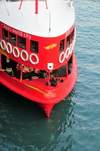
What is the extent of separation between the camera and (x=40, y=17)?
72.2 feet

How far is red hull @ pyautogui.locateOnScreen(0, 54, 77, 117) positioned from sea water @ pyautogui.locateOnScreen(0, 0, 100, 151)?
3.64 feet

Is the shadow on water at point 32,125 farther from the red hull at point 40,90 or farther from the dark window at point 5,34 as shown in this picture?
the dark window at point 5,34

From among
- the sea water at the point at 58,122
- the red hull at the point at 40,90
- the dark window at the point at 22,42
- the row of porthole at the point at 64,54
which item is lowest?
the sea water at the point at 58,122

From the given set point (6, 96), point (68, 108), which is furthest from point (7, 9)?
point (68, 108)

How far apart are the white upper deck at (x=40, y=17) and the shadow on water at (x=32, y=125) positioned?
540 cm

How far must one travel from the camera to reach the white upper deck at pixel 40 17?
20.8m

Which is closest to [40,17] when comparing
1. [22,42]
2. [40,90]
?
[22,42]

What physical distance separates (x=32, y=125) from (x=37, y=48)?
4790 mm

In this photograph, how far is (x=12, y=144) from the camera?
2081 centimetres

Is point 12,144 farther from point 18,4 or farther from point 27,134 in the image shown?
point 18,4

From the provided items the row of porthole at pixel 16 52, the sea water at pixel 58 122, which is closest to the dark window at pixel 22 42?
the row of porthole at pixel 16 52

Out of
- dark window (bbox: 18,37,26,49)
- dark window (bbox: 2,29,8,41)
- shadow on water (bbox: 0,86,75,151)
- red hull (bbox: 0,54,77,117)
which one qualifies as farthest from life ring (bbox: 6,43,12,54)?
shadow on water (bbox: 0,86,75,151)

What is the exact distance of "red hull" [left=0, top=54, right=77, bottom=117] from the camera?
2148 cm

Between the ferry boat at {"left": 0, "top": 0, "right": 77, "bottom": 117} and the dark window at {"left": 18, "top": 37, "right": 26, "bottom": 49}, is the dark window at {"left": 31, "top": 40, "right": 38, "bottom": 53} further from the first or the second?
the dark window at {"left": 18, "top": 37, "right": 26, "bottom": 49}
